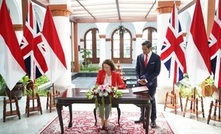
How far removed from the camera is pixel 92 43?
1869 cm

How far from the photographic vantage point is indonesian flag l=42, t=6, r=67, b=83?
464cm

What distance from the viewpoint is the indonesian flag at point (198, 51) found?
3939 mm

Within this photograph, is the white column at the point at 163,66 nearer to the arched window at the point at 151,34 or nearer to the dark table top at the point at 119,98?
the dark table top at the point at 119,98

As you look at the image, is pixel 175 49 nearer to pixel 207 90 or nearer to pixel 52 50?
pixel 207 90

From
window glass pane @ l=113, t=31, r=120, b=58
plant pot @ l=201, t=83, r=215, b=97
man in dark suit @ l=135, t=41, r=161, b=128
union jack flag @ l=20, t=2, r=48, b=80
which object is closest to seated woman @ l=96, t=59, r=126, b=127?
man in dark suit @ l=135, t=41, r=161, b=128

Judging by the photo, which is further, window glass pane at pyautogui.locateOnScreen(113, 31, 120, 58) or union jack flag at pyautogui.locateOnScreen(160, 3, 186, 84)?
window glass pane at pyautogui.locateOnScreen(113, 31, 120, 58)

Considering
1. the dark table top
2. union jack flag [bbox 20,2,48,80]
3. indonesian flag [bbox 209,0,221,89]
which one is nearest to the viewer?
the dark table top

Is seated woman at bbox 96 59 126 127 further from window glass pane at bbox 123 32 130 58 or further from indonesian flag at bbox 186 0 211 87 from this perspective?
window glass pane at bbox 123 32 130 58

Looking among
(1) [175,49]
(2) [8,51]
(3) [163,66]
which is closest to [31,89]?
(2) [8,51]

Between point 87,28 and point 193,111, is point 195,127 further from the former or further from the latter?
point 87,28

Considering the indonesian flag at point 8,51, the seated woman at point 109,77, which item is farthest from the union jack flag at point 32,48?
the seated woman at point 109,77

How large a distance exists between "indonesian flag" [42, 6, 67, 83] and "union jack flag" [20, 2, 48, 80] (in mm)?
131

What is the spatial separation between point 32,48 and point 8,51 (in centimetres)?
67

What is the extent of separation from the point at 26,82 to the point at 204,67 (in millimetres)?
4876
